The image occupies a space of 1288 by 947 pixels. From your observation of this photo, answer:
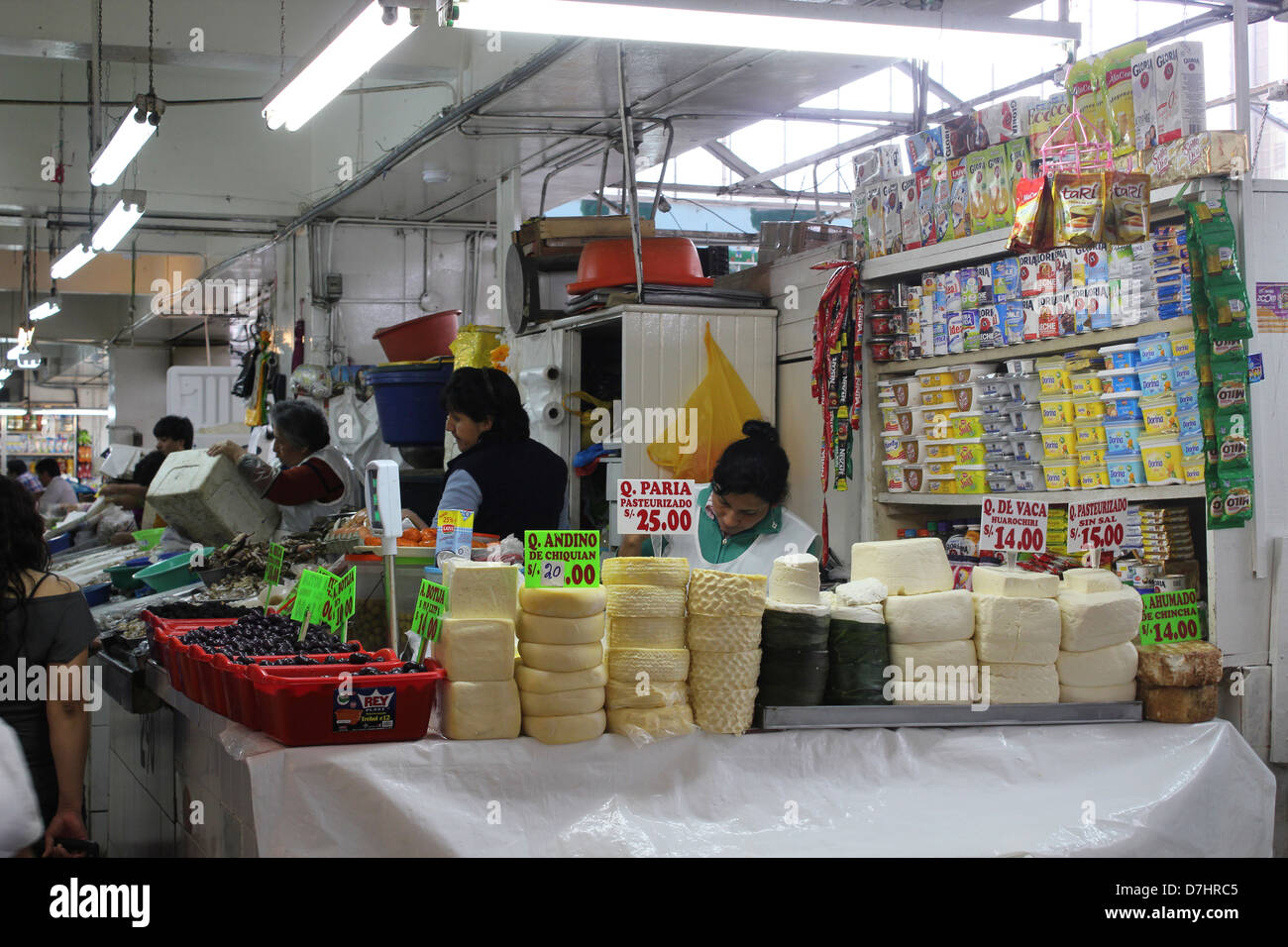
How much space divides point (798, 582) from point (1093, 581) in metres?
0.81

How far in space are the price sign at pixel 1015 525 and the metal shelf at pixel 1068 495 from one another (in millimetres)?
306

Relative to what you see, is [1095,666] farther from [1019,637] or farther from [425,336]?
[425,336]

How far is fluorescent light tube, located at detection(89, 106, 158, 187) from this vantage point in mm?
5660

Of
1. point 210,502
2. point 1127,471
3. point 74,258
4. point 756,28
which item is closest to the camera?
point 756,28

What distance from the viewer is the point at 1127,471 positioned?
3918mm

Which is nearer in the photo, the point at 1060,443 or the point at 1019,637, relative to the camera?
the point at 1019,637

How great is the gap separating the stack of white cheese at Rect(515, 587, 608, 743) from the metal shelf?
5.77ft

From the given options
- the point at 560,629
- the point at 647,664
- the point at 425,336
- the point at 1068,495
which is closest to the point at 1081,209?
the point at 1068,495

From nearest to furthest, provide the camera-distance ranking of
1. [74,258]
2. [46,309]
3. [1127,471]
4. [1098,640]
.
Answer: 1. [1098,640]
2. [1127,471]
3. [74,258]
4. [46,309]

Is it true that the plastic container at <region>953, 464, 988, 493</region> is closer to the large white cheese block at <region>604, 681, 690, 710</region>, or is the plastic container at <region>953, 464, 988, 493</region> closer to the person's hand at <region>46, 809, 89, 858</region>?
the large white cheese block at <region>604, 681, 690, 710</region>

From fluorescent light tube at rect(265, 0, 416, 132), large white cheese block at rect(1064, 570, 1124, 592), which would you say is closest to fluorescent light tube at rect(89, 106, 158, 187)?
fluorescent light tube at rect(265, 0, 416, 132)

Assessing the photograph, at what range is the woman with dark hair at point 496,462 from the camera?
455 cm
